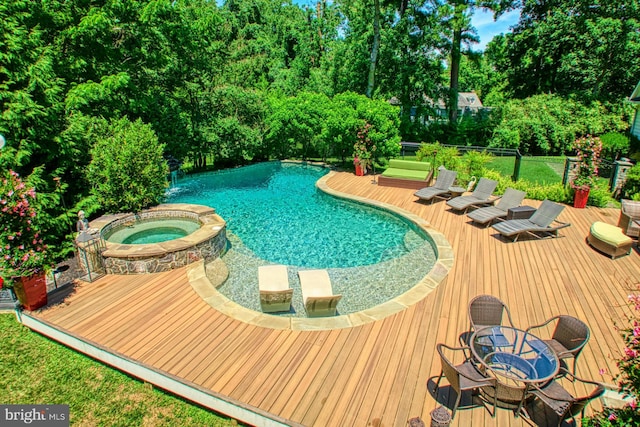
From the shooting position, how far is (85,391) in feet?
16.3

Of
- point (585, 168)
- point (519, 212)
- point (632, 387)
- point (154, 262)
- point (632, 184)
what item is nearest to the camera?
point (632, 387)

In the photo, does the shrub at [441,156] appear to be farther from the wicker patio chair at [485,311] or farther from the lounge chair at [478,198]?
the wicker patio chair at [485,311]

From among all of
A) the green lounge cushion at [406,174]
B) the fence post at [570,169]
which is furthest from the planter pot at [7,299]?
the fence post at [570,169]

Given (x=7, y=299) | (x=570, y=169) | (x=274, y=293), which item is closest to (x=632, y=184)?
(x=570, y=169)

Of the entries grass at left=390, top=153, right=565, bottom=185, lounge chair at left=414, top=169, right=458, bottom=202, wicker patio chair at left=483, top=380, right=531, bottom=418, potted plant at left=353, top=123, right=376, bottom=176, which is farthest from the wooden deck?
grass at left=390, top=153, right=565, bottom=185

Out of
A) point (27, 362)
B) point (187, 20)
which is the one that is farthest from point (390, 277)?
point (187, 20)

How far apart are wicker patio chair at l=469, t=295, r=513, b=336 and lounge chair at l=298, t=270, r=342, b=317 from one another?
2.21 metres

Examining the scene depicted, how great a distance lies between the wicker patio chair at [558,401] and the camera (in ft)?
12.0

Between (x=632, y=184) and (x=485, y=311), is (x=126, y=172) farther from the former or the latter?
(x=632, y=184)

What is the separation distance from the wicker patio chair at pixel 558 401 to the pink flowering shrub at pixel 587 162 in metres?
8.88

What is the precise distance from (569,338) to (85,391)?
6.53 m

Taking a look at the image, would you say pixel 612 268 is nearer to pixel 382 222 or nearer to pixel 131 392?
pixel 382 222

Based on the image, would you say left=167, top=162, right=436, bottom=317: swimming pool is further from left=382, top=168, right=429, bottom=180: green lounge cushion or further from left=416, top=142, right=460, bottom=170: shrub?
left=416, top=142, right=460, bottom=170: shrub

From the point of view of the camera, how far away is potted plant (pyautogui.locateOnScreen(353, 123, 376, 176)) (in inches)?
627
